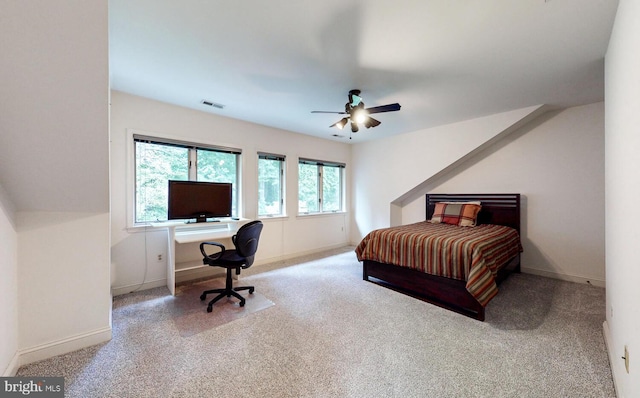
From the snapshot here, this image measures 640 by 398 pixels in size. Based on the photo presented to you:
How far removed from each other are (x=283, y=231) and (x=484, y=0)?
3945 millimetres

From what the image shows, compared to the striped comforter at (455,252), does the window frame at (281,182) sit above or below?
above

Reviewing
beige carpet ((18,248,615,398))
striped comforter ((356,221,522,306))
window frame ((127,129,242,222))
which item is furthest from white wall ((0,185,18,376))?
striped comforter ((356,221,522,306))

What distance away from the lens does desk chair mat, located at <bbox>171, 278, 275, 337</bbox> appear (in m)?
2.27

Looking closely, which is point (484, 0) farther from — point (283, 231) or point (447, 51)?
point (283, 231)

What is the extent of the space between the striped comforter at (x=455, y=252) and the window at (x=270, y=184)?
1.86m

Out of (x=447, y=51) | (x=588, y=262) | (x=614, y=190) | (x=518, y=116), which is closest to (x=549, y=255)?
(x=588, y=262)

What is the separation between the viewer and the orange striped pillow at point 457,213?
376 cm

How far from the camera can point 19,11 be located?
1162mm

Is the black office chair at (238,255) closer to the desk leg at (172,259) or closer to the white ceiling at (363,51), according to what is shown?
the desk leg at (172,259)

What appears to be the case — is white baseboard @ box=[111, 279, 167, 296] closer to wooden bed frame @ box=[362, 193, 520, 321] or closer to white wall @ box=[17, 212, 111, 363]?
white wall @ box=[17, 212, 111, 363]

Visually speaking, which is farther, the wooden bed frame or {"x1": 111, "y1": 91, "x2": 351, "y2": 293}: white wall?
{"x1": 111, "y1": 91, "x2": 351, "y2": 293}: white wall

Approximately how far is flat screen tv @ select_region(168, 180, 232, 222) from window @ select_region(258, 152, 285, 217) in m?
0.84

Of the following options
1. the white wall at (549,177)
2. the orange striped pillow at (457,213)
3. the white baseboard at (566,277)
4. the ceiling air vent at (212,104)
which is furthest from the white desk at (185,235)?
the white baseboard at (566,277)

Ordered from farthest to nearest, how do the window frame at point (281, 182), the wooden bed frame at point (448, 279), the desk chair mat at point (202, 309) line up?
the window frame at point (281, 182), the wooden bed frame at point (448, 279), the desk chair mat at point (202, 309)
